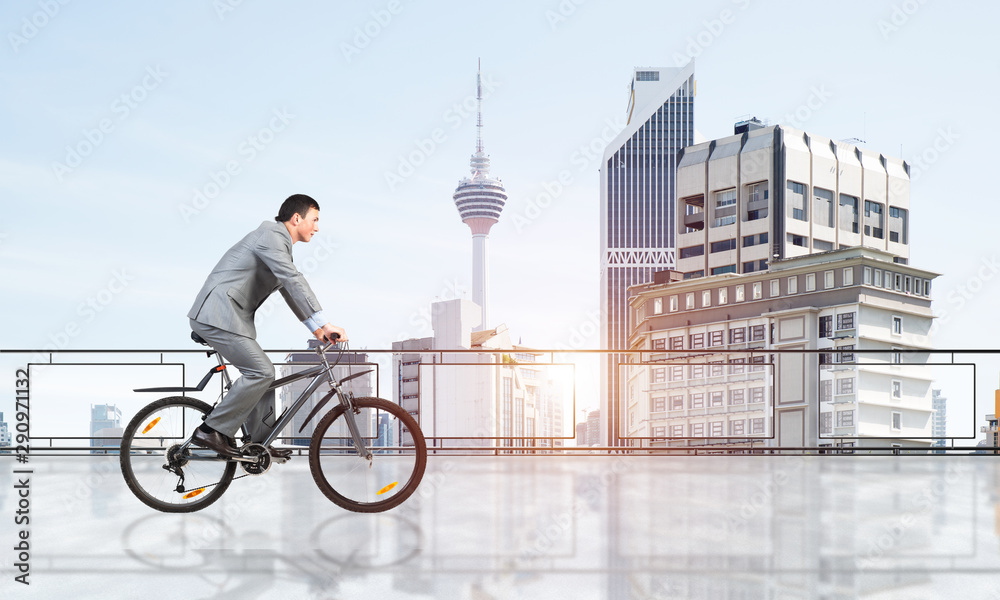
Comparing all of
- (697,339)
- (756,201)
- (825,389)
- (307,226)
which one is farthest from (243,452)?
(756,201)

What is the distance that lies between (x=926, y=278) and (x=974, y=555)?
116 metres

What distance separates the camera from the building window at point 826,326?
331 feet

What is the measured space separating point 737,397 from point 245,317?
336 inches

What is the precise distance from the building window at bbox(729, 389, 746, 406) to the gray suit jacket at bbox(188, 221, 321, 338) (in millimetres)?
7182

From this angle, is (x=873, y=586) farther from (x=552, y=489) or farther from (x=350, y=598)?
(x=552, y=489)

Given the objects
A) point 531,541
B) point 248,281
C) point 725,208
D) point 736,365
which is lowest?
point 531,541

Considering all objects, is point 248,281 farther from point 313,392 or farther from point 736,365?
point 736,365

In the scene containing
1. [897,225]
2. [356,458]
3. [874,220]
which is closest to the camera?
[356,458]

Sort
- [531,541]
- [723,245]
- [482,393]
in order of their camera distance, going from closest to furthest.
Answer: [531,541] → [482,393] → [723,245]

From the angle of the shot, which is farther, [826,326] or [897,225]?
[897,225]

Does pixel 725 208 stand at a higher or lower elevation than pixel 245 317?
higher

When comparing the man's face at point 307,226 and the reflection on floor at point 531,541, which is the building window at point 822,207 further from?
the man's face at point 307,226

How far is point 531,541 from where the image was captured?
13.8 feet

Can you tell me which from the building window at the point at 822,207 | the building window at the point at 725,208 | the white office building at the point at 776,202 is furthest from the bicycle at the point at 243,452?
the building window at the point at 822,207
